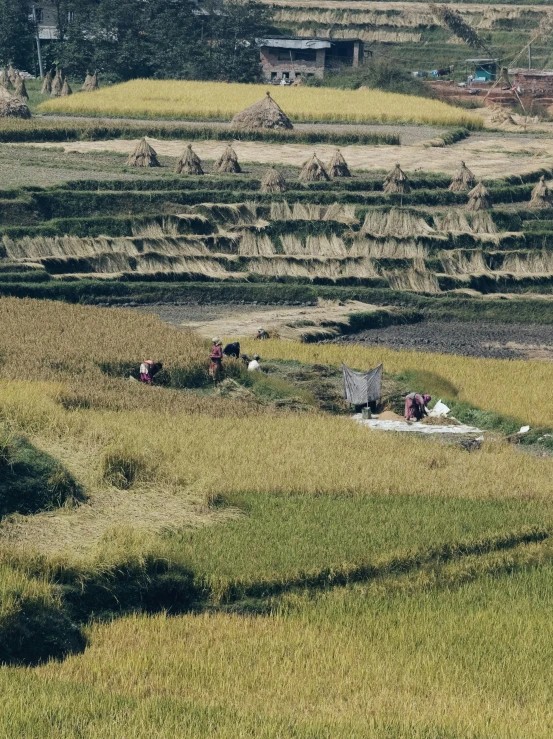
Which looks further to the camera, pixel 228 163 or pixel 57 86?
pixel 57 86

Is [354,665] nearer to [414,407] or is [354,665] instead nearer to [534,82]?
[414,407]

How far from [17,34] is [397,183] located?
32.5m

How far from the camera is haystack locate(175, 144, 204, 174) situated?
156 ft

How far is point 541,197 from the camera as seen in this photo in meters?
46.3

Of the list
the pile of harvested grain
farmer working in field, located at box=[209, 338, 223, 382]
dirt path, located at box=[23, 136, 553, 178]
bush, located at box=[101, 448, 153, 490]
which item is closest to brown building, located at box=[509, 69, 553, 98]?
dirt path, located at box=[23, 136, 553, 178]

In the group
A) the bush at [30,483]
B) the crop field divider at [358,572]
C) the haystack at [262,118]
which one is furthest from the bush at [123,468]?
the haystack at [262,118]

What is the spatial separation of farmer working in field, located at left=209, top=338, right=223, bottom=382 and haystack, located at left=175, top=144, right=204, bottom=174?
21.5 metres

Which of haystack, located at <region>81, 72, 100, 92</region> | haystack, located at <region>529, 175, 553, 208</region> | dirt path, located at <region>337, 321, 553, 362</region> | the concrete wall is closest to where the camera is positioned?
dirt path, located at <region>337, 321, 553, 362</region>

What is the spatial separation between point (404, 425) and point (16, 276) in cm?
1424

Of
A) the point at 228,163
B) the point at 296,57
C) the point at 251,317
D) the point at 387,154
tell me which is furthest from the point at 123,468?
the point at 296,57

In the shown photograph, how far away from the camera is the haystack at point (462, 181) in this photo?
1849 inches

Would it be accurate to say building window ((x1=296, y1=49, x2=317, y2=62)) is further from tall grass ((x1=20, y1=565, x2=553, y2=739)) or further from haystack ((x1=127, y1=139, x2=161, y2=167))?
tall grass ((x1=20, y1=565, x2=553, y2=739))

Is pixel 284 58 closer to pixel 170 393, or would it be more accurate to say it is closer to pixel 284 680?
pixel 170 393

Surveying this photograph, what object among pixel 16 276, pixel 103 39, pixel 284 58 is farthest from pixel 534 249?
pixel 284 58
